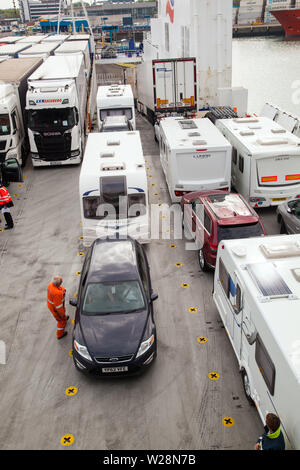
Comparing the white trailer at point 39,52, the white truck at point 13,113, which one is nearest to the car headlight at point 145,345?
the white truck at point 13,113

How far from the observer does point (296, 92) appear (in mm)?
34750

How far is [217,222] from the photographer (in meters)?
9.36

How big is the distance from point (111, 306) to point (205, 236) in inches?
125

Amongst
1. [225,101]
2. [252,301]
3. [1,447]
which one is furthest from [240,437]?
[225,101]

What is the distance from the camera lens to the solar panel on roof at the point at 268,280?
5.95 metres

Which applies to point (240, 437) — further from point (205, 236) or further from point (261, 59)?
point (261, 59)

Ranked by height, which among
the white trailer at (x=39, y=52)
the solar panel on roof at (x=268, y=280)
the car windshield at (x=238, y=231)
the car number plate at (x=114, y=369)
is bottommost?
the car number plate at (x=114, y=369)

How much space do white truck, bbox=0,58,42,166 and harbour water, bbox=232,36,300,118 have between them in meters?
15.5

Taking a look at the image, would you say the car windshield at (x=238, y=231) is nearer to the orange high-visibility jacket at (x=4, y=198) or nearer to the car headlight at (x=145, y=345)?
the car headlight at (x=145, y=345)

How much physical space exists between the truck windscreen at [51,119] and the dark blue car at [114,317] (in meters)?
9.50

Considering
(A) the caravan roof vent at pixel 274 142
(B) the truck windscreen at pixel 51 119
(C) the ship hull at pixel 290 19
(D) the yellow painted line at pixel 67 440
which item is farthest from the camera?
(C) the ship hull at pixel 290 19

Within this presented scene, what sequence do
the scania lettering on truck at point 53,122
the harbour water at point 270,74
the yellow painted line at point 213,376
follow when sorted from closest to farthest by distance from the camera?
the yellow painted line at point 213,376 < the scania lettering on truck at point 53,122 < the harbour water at point 270,74

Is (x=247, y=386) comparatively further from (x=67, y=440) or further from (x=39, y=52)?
(x=39, y=52)

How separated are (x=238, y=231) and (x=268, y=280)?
3.27 m
